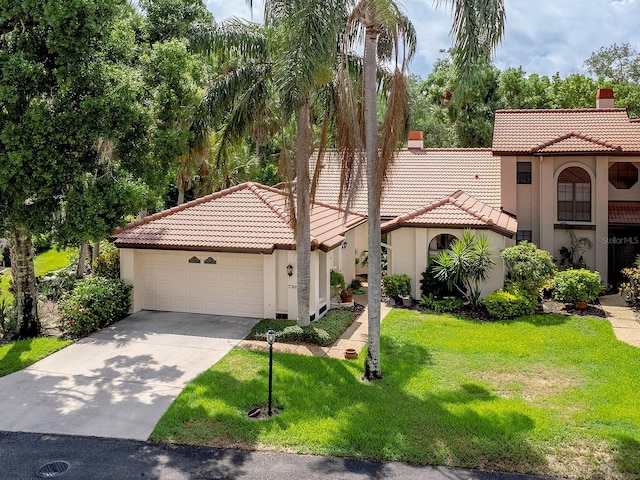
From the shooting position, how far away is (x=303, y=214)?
15008 millimetres

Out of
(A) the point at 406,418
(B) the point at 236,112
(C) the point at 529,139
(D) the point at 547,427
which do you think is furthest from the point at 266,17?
(C) the point at 529,139

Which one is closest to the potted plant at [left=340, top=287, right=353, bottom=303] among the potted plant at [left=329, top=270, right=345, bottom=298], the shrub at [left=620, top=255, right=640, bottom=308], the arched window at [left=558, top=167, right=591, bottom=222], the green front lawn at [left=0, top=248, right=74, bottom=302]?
the potted plant at [left=329, top=270, right=345, bottom=298]

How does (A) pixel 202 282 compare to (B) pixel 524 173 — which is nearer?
(A) pixel 202 282

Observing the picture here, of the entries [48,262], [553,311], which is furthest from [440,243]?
[48,262]

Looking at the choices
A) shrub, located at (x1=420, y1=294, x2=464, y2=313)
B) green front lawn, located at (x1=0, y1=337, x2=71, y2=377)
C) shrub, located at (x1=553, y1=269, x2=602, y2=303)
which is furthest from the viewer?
shrub, located at (x1=420, y1=294, x2=464, y2=313)

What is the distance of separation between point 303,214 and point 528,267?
25.4 ft

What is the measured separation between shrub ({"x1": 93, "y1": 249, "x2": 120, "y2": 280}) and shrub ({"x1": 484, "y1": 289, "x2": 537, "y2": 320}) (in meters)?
12.0

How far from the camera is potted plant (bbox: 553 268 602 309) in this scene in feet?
59.0

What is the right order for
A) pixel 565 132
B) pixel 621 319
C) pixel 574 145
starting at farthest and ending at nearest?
pixel 565 132 < pixel 574 145 < pixel 621 319

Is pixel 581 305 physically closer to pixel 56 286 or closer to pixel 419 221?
pixel 419 221

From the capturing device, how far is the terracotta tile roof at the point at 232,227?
1679 centimetres

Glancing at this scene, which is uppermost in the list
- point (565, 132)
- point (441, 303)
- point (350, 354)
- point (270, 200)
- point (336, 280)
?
point (565, 132)

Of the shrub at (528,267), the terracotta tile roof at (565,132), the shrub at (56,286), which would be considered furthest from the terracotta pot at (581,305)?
the shrub at (56,286)

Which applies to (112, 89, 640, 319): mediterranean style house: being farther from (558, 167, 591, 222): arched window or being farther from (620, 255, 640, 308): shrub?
(620, 255, 640, 308): shrub
